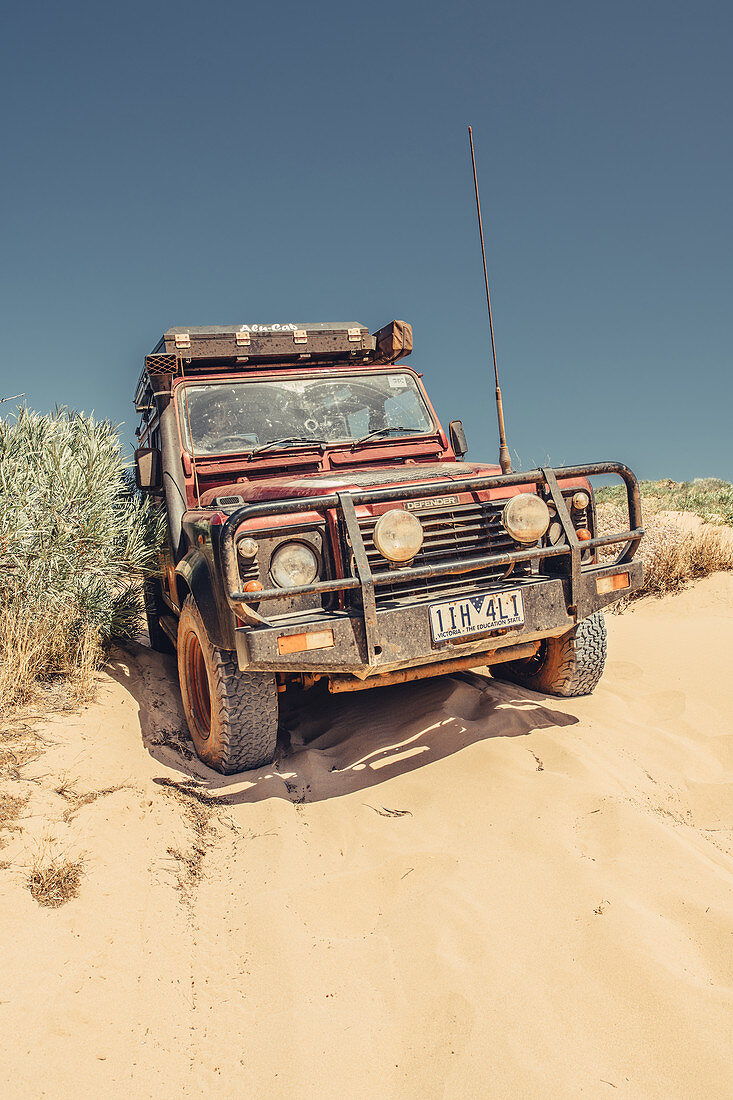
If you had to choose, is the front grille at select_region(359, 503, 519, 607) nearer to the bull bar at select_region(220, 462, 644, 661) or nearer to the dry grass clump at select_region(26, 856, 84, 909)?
the bull bar at select_region(220, 462, 644, 661)

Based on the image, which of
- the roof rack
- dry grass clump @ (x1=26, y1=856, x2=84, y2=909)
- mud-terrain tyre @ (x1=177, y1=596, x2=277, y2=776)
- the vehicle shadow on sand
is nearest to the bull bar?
mud-terrain tyre @ (x1=177, y1=596, x2=277, y2=776)

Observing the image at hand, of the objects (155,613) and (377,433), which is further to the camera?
(155,613)

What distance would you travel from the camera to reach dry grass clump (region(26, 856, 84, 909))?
2.62m

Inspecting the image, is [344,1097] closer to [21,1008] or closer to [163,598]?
[21,1008]

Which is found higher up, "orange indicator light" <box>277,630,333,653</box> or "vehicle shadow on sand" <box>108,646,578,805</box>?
"orange indicator light" <box>277,630,333,653</box>

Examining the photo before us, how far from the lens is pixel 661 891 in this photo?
2.60 m

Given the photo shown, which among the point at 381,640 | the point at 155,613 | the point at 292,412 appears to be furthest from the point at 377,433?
the point at 155,613

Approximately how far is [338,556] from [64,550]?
2.61 metres

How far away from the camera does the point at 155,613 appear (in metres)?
6.08

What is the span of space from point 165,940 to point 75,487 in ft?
11.7

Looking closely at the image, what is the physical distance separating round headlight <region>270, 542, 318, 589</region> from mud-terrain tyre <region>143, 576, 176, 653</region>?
2.76m

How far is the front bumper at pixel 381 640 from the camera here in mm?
3115

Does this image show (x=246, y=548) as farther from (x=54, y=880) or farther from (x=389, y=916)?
(x=389, y=916)

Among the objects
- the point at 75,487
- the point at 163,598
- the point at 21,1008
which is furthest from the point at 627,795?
the point at 75,487
